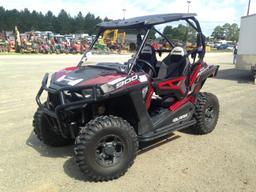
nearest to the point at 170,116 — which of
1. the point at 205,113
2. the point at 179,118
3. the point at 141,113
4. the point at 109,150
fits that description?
the point at 179,118

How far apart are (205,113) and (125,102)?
190 centimetres

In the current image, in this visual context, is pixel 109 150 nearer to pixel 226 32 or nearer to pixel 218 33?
pixel 218 33

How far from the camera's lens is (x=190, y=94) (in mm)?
5441

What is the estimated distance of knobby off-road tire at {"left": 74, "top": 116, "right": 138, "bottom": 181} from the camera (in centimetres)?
388

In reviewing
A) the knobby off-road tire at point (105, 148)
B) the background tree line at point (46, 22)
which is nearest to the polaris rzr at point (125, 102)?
the knobby off-road tire at point (105, 148)

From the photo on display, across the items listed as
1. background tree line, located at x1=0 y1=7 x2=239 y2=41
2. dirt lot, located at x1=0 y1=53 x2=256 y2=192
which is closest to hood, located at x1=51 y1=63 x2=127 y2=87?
dirt lot, located at x1=0 y1=53 x2=256 y2=192

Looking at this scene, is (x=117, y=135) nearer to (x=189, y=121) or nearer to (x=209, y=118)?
(x=189, y=121)

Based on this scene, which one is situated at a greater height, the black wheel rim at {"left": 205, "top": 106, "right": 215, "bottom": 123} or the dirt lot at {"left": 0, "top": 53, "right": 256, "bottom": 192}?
the black wheel rim at {"left": 205, "top": 106, "right": 215, "bottom": 123}

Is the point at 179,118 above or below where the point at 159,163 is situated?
above

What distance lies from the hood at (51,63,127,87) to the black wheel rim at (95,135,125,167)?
71 cm

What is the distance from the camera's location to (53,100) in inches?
173

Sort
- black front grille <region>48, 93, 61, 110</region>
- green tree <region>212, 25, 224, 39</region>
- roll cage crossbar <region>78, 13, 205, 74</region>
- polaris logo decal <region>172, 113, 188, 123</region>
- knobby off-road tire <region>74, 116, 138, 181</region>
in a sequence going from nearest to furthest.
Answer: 1. knobby off-road tire <region>74, 116, 138, 181</region>
2. black front grille <region>48, 93, 61, 110</region>
3. roll cage crossbar <region>78, 13, 205, 74</region>
4. polaris logo decal <region>172, 113, 188, 123</region>
5. green tree <region>212, 25, 224, 39</region>

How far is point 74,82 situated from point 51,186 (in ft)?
4.22

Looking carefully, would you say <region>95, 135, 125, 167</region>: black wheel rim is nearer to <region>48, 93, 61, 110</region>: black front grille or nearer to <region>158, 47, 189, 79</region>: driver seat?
<region>48, 93, 61, 110</region>: black front grille
